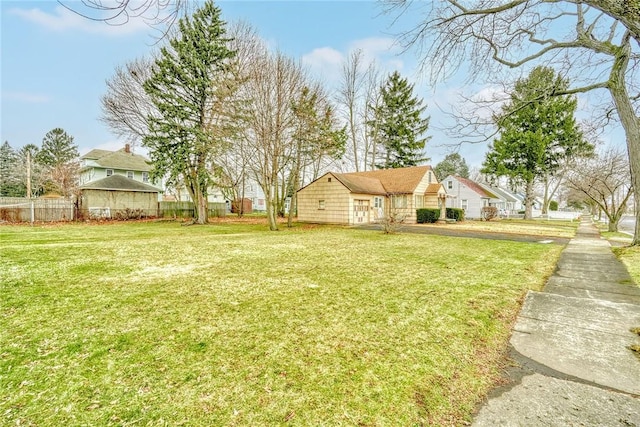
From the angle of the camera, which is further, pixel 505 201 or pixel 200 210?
pixel 505 201

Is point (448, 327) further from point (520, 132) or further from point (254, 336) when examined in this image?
point (520, 132)

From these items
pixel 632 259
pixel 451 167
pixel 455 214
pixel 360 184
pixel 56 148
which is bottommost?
pixel 632 259

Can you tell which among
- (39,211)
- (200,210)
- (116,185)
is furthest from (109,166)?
(200,210)

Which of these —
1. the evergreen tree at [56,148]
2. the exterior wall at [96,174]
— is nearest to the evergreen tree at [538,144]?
the exterior wall at [96,174]

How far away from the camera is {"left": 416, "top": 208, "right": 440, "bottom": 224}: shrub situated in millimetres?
22281

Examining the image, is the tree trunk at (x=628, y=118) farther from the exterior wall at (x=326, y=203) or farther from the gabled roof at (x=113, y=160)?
the gabled roof at (x=113, y=160)

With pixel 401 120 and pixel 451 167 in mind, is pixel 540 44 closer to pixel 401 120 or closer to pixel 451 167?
pixel 401 120

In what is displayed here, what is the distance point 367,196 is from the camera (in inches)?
869

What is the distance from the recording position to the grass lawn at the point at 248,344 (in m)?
1.98

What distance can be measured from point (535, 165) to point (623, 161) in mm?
10027

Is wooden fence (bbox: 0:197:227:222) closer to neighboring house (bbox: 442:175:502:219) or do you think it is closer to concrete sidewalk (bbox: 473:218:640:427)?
concrete sidewalk (bbox: 473:218:640:427)

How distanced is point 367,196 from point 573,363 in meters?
19.6

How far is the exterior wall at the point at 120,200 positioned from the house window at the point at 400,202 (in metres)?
21.1

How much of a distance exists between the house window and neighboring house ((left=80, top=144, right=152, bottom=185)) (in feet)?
84.5
